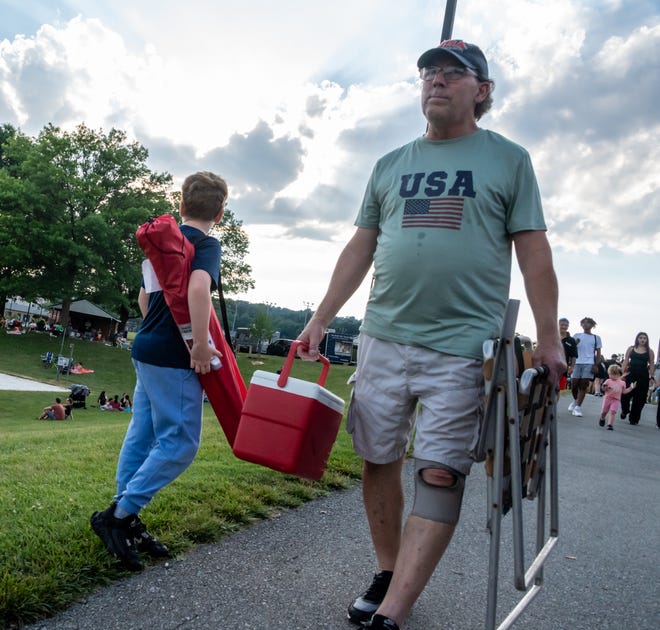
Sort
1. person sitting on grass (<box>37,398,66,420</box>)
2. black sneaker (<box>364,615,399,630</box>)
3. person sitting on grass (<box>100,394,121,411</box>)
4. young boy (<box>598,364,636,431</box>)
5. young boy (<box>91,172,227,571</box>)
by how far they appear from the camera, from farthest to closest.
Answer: person sitting on grass (<box>100,394,121,411</box>) < person sitting on grass (<box>37,398,66,420</box>) < young boy (<box>598,364,636,431</box>) < young boy (<box>91,172,227,571</box>) < black sneaker (<box>364,615,399,630</box>)

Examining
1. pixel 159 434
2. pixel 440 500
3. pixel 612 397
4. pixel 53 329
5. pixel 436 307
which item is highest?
pixel 612 397

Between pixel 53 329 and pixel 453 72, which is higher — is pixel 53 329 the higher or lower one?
the lower one

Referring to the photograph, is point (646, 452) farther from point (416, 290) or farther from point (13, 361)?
point (13, 361)

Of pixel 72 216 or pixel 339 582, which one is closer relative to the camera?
pixel 339 582

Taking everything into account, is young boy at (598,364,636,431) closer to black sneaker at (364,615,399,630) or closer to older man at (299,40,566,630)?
older man at (299,40,566,630)

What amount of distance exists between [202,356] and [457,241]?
1248 mm

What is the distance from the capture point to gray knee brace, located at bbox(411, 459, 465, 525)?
7.92 feet

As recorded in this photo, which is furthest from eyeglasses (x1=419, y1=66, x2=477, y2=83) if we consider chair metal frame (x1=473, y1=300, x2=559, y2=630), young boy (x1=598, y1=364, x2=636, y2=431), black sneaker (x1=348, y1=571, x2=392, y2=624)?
young boy (x1=598, y1=364, x2=636, y2=431)

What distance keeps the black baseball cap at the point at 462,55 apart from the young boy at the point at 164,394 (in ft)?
3.95

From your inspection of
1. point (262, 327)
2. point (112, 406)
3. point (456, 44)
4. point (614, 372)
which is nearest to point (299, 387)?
point (456, 44)

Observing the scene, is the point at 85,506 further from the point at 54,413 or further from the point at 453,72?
the point at 54,413

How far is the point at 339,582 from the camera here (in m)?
2.97

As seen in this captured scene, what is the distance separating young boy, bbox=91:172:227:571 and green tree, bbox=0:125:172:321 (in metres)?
40.6

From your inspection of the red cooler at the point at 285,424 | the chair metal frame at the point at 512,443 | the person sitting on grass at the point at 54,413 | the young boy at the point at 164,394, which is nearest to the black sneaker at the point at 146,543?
the young boy at the point at 164,394
